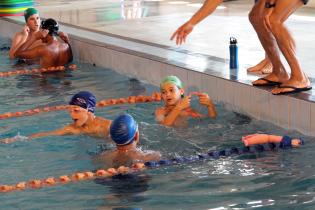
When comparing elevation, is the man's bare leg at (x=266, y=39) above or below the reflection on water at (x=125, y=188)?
above

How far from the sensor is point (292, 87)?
5719 mm

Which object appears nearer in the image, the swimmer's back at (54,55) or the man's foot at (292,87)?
the man's foot at (292,87)

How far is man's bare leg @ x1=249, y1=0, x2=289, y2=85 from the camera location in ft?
19.5

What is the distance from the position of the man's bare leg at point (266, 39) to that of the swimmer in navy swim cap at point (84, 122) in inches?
58.6

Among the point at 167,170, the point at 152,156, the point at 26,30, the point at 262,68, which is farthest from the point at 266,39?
→ the point at 26,30

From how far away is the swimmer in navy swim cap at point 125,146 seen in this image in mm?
4895

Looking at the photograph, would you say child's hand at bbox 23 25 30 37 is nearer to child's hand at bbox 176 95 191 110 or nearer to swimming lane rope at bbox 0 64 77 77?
swimming lane rope at bbox 0 64 77 77

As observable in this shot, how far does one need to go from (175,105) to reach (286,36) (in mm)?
1120

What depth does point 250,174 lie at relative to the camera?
470 centimetres

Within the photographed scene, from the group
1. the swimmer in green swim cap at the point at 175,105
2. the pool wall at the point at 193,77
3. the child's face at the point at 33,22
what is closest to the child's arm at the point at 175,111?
the swimmer in green swim cap at the point at 175,105

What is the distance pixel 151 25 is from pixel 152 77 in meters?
3.37

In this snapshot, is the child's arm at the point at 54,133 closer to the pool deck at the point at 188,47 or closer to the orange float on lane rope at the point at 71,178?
the orange float on lane rope at the point at 71,178

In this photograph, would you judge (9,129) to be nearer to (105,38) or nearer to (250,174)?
(250,174)

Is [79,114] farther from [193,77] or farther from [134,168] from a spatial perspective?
[193,77]
